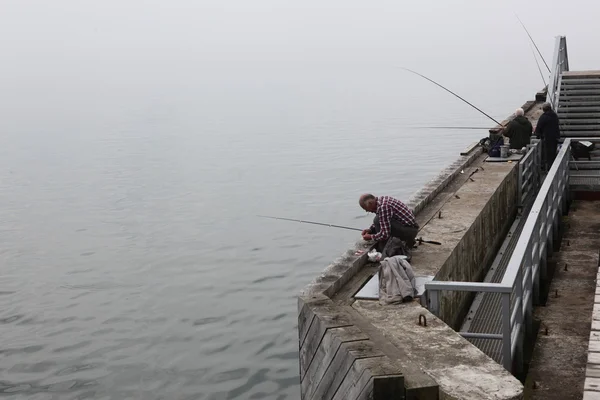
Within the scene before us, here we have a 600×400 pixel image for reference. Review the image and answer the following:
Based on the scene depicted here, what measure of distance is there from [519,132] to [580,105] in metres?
2.93

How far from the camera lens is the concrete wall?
9.83 meters

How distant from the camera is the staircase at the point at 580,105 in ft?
60.0

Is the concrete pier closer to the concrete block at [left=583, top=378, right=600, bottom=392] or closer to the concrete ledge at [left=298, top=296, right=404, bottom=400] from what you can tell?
the concrete ledge at [left=298, top=296, right=404, bottom=400]

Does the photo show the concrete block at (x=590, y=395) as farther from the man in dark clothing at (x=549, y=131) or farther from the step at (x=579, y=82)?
the step at (x=579, y=82)

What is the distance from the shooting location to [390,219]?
9789 millimetres

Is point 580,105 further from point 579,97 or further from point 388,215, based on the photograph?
point 388,215

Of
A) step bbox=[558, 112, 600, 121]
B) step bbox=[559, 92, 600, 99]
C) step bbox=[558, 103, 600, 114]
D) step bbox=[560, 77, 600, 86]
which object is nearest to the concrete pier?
step bbox=[558, 112, 600, 121]

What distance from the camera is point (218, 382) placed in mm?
13023

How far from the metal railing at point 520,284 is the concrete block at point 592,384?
1.31m

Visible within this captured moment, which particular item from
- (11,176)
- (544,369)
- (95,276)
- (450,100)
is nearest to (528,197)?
(544,369)

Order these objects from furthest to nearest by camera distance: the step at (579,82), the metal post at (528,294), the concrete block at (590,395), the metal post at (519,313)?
the step at (579,82) < the metal post at (528,294) < the metal post at (519,313) < the concrete block at (590,395)

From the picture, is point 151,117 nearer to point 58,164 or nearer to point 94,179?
point 58,164

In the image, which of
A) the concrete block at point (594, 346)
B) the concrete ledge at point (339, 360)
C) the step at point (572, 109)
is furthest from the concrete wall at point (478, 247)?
the step at point (572, 109)

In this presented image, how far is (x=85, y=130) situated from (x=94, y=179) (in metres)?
20.2
